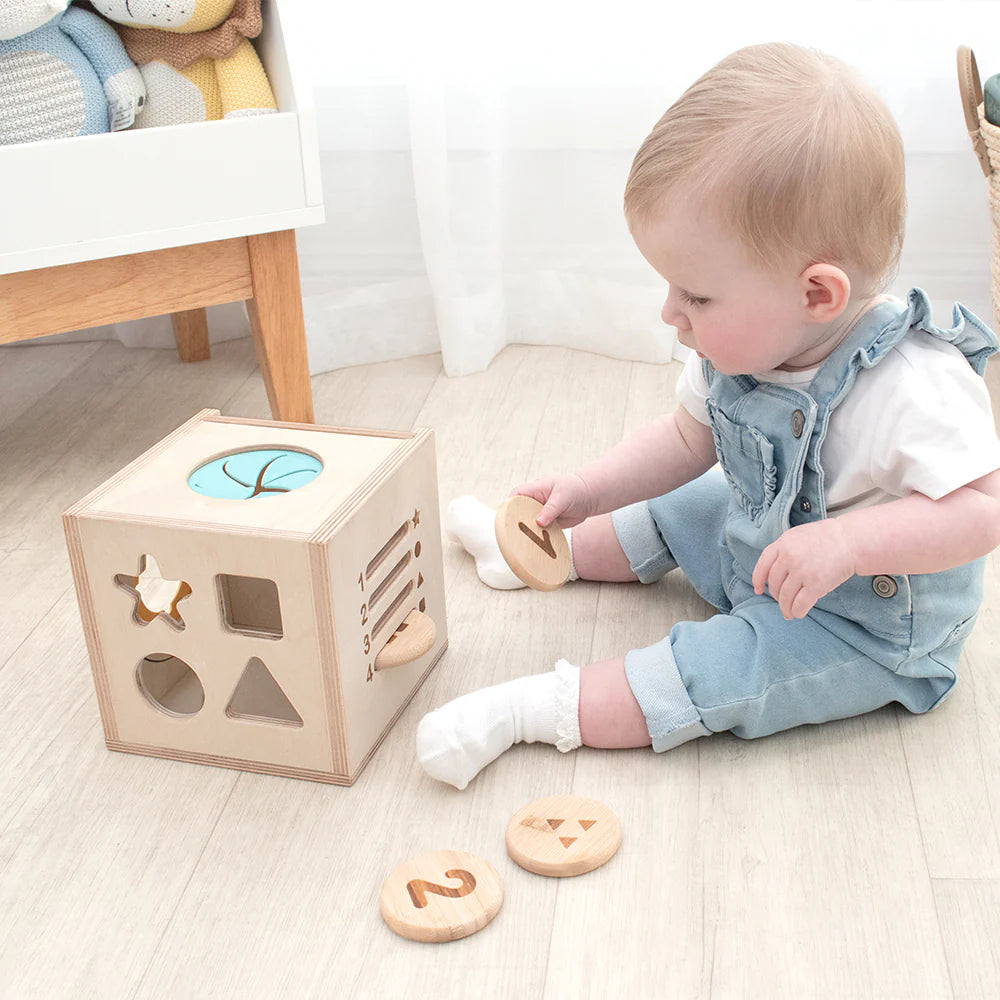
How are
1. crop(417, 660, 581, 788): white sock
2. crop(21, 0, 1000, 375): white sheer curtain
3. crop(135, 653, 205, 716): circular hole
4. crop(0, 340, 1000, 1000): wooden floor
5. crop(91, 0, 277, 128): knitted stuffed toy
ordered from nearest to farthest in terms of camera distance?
crop(0, 340, 1000, 1000): wooden floor → crop(417, 660, 581, 788): white sock → crop(135, 653, 205, 716): circular hole → crop(91, 0, 277, 128): knitted stuffed toy → crop(21, 0, 1000, 375): white sheer curtain

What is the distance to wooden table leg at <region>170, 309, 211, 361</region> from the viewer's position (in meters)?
1.53

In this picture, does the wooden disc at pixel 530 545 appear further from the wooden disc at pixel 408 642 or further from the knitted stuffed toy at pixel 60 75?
the knitted stuffed toy at pixel 60 75

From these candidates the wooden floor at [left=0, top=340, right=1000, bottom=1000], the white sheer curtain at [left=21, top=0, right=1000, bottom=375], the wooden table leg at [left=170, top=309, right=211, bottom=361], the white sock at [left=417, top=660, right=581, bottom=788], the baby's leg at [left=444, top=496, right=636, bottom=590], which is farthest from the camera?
the wooden table leg at [left=170, top=309, right=211, bottom=361]

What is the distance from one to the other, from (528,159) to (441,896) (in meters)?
1.08

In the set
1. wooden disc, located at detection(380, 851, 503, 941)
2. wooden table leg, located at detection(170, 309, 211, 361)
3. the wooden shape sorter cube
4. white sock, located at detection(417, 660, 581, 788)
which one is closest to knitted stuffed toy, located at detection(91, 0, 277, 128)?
wooden table leg, located at detection(170, 309, 211, 361)

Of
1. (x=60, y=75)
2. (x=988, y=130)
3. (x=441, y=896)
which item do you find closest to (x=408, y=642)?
(x=441, y=896)

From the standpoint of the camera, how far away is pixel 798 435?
780mm

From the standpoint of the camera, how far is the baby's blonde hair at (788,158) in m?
0.69

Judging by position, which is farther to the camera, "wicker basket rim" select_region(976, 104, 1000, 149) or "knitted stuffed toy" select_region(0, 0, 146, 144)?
"wicker basket rim" select_region(976, 104, 1000, 149)

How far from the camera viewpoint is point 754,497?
851 mm

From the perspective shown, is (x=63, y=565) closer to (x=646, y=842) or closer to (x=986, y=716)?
(x=646, y=842)

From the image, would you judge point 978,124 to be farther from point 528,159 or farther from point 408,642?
point 408,642

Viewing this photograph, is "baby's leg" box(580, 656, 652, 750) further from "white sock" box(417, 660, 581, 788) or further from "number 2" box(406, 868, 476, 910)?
"number 2" box(406, 868, 476, 910)

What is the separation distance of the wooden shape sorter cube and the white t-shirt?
290 mm
